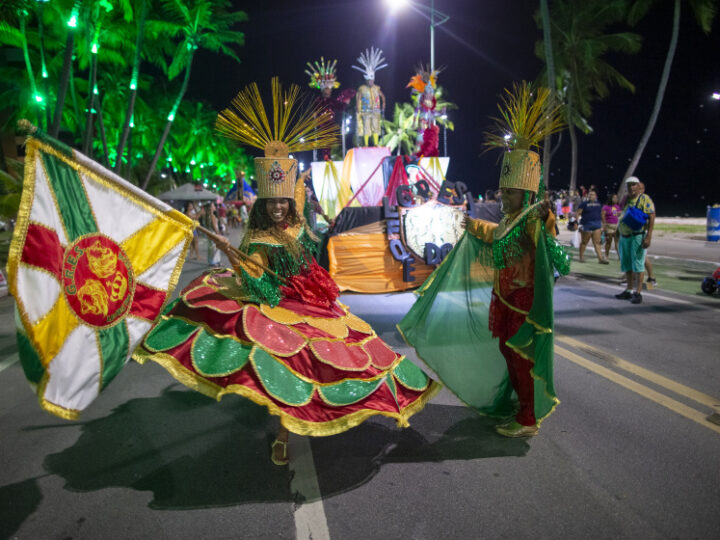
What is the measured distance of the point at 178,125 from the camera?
36906 mm

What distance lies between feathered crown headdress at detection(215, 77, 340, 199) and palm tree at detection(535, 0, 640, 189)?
74.4 feet

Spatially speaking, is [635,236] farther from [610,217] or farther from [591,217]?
[610,217]

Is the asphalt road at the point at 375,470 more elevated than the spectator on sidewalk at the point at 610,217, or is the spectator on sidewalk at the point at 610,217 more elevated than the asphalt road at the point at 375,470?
the spectator on sidewalk at the point at 610,217

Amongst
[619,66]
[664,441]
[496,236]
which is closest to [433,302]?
[496,236]

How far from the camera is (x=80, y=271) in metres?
2.32

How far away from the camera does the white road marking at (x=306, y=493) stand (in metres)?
2.36

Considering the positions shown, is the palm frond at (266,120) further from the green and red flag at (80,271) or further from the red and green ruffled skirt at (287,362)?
the red and green ruffled skirt at (287,362)

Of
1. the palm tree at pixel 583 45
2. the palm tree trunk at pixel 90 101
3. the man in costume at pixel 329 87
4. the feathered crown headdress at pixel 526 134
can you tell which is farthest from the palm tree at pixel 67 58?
the palm tree at pixel 583 45

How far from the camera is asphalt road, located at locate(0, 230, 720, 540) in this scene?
94.5 inches

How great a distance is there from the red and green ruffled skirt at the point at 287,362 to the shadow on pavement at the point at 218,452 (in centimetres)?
46

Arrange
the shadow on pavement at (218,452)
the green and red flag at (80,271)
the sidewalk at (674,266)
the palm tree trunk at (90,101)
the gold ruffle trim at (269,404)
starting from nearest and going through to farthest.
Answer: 1. the green and red flag at (80,271)
2. the gold ruffle trim at (269,404)
3. the shadow on pavement at (218,452)
4. the sidewalk at (674,266)
5. the palm tree trunk at (90,101)

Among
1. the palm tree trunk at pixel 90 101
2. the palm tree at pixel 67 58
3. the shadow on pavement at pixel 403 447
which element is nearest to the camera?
the shadow on pavement at pixel 403 447

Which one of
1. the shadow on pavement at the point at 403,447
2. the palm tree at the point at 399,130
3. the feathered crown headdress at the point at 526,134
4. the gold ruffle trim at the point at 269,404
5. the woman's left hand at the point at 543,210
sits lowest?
the shadow on pavement at the point at 403,447

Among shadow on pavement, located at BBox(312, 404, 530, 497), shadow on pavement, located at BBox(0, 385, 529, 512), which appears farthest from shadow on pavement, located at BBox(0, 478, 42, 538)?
shadow on pavement, located at BBox(312, 404, 530, 497)
